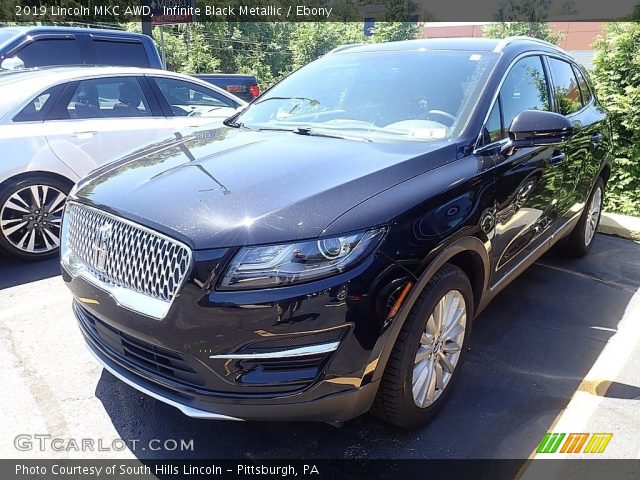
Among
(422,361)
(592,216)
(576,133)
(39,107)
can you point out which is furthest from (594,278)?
(39,107)

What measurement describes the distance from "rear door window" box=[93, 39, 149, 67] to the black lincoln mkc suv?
17.1ft

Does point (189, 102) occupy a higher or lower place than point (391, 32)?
lower

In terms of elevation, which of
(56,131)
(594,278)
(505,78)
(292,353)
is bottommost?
(594,278)

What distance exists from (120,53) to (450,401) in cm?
703

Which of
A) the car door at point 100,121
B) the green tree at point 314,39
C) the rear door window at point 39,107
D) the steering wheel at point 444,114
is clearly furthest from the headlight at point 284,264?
the green tree at point 314,39

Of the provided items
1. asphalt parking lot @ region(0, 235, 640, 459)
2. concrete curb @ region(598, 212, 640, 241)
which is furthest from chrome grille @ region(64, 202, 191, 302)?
concrete curb @ region(598, 212, 640, 241)

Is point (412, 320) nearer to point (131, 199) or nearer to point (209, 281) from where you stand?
point (209, 281)

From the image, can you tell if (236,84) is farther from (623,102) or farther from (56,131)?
(623,102)

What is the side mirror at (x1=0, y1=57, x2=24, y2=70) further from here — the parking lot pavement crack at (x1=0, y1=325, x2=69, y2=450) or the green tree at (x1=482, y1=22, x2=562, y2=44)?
the green tree at (x1=482, y1=22, x2=562, y2=44)

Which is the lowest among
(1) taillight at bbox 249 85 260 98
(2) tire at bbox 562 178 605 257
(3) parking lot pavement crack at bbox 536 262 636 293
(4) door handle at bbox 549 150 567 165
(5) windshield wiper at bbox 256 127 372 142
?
(3) parking lot pavement crack at bbox 536 262 636 293

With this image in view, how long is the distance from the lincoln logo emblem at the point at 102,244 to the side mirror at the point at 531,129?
6.60ft

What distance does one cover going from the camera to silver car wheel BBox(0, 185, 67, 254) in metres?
4.28

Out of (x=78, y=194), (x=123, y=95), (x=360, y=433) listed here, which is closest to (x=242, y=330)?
(x=360, y=433)

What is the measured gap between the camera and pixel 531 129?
2.72m
